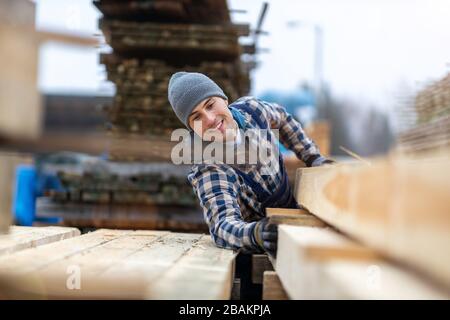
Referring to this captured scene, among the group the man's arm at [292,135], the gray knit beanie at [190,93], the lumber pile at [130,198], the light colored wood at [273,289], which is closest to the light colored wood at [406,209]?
the light colored wood at [273,289]

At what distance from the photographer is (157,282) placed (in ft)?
5.98

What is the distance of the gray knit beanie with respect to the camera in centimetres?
324

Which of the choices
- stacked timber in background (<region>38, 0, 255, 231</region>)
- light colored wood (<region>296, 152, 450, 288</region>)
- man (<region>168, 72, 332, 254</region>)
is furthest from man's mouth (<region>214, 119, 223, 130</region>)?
stacked timber in background (<region>38, 0, 255, 231</region>)

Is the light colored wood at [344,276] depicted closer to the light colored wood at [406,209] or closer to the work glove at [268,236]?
the light colored wood at [406,209]

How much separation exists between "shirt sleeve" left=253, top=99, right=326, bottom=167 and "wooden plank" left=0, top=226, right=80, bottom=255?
1.47 metres

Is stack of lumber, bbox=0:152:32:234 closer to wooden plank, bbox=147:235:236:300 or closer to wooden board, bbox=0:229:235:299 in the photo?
wooden board, bbox=0:229:235:299

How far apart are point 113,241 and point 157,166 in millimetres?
3146

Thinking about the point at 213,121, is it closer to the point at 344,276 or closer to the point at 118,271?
the point at 118,271

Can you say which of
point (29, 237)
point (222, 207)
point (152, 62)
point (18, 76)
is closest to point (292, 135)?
point (222, 207)

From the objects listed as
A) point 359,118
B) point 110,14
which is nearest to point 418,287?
point 110,14

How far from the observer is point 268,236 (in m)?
2.34

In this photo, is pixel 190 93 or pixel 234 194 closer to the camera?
pixel 234 194

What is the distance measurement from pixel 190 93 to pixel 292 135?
0.92m
